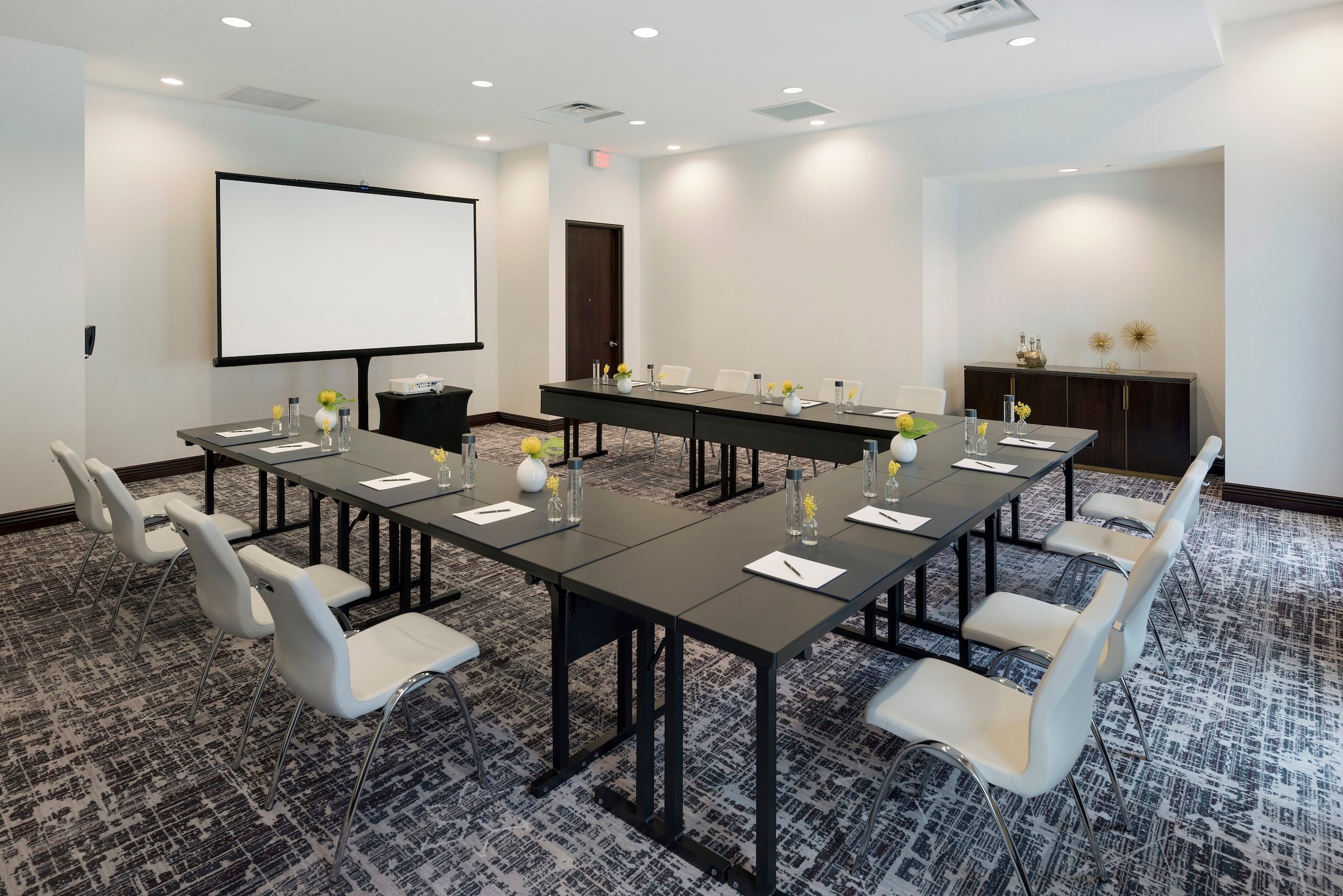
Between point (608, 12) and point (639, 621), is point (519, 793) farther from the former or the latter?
point (608, 12)

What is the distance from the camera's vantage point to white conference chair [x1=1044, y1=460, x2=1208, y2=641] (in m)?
2.90

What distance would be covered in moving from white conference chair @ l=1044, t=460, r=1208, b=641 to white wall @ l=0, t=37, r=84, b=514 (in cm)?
603

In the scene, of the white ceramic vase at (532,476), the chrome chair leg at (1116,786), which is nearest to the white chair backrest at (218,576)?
the white ceramic vase at (532,476)

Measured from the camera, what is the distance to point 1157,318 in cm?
672

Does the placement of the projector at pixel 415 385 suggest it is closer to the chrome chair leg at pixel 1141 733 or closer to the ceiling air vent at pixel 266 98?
the ceiling air vent at pixel 266 98

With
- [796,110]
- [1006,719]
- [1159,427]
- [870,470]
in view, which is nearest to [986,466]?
[870,470]

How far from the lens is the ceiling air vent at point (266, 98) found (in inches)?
243

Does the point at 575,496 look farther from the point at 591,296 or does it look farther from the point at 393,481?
the point at 591,296

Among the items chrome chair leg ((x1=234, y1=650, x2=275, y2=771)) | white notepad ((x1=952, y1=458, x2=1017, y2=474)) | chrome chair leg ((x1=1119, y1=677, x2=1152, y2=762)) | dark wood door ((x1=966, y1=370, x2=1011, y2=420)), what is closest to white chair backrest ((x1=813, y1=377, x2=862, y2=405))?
dark wood door ((x1=966, y1=370, x2=1011, y2=420))

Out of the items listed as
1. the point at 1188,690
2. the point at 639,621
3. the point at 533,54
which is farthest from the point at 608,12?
the point at 1188,690

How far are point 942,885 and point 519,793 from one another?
1.22 metres

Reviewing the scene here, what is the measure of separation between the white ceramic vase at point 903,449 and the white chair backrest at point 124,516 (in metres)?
3.30

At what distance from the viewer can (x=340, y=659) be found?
2041mm

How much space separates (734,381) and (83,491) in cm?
458
